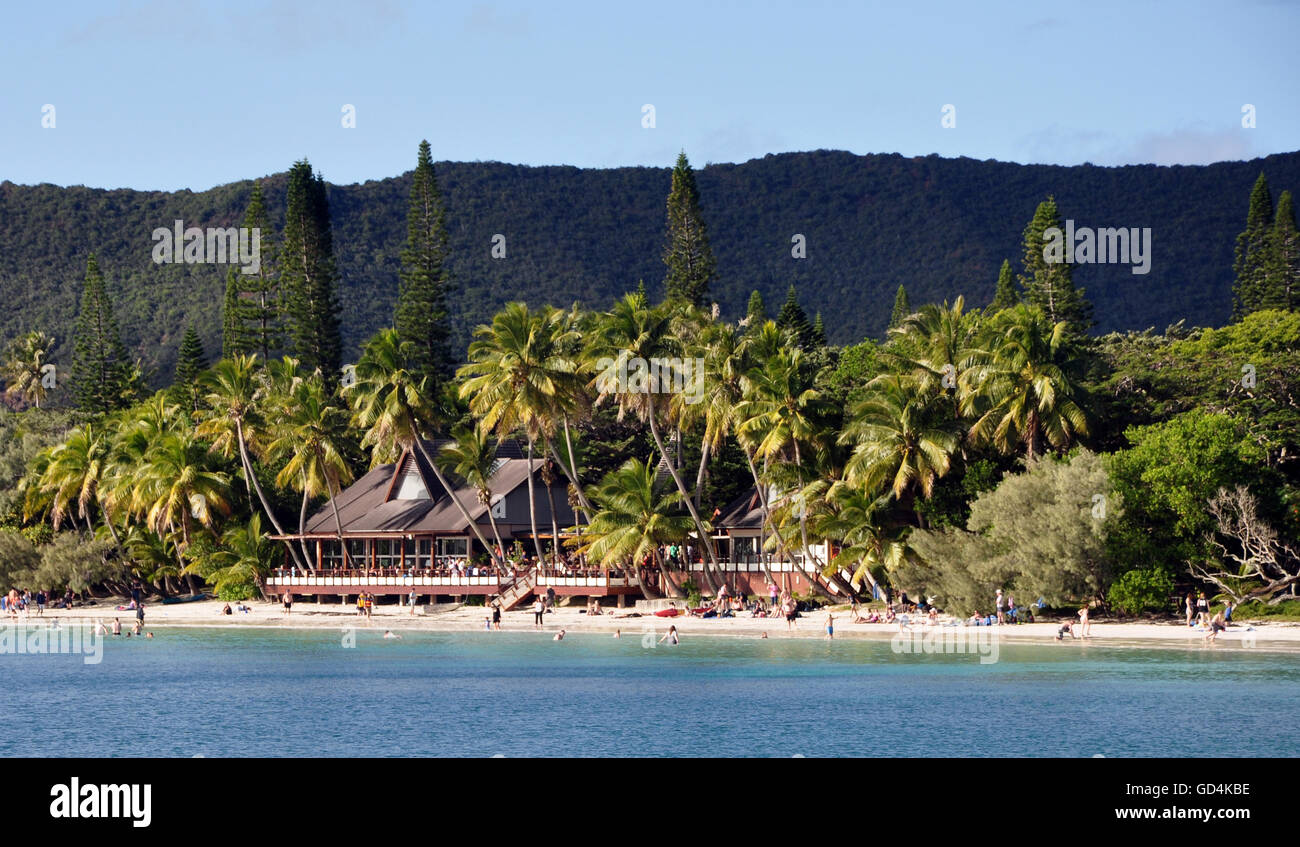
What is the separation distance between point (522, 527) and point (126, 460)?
1516cm

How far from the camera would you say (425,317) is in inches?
2347

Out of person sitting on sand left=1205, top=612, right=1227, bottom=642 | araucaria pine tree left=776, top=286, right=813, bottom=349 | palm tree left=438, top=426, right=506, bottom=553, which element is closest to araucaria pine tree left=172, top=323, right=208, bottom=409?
palm tree left=438, top=426, right=506, bottom=553

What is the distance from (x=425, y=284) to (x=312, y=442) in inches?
516

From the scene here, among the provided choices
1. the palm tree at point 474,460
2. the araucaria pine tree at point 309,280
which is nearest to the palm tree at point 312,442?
the palm tree at point 474,460

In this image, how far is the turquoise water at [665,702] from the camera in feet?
69.1

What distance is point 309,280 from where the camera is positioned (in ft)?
200

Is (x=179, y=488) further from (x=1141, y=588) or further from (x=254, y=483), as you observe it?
(x=1141, y=588)

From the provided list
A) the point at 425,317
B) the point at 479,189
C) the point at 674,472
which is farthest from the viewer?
the point at 479,189

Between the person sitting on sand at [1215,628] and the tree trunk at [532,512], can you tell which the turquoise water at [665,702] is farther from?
the tree trunk at [532,512]

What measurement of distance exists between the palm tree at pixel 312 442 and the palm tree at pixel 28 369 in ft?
152

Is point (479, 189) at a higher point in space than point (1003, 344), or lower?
higher

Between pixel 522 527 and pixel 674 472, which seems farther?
pixel 522 527
